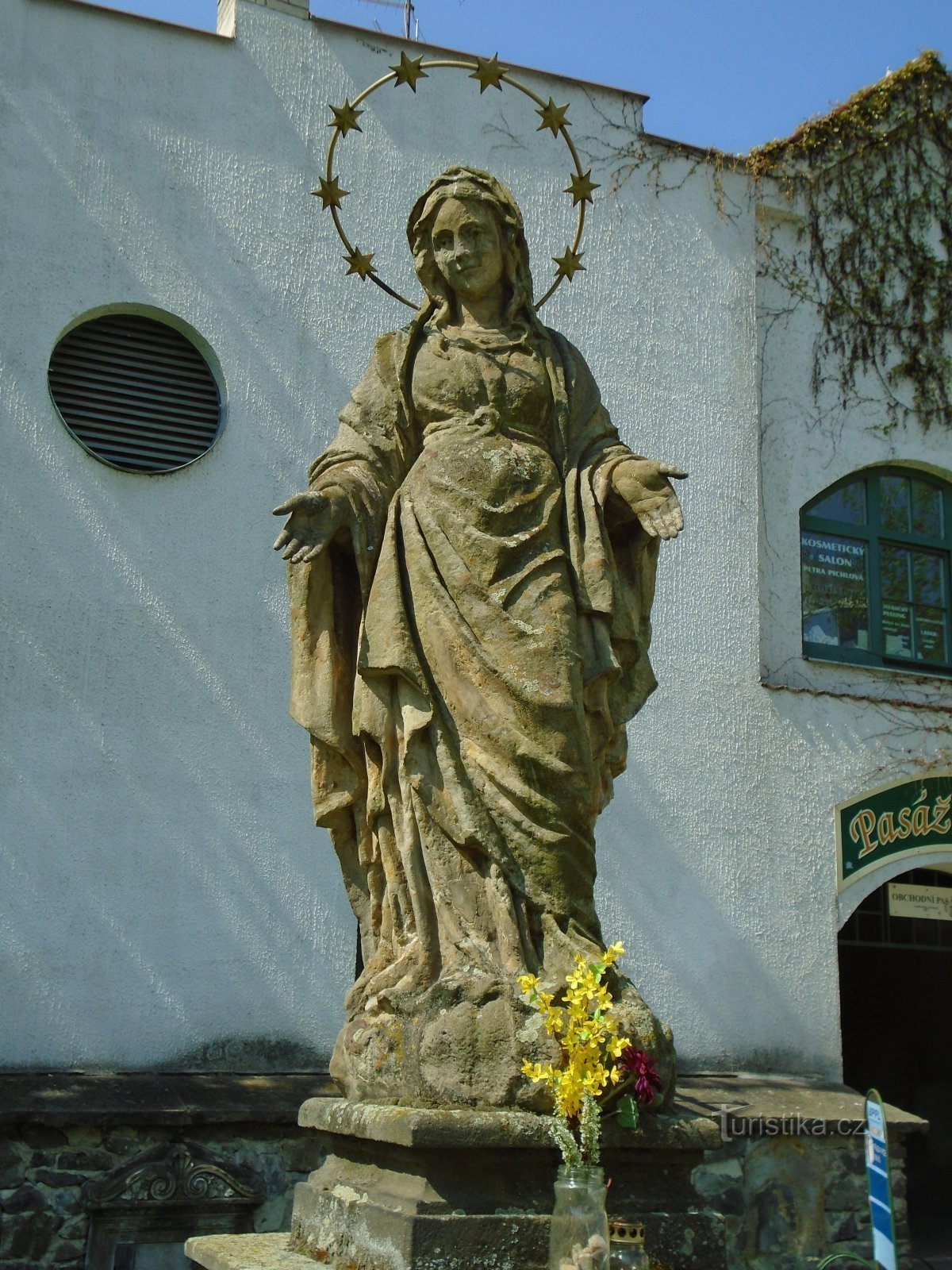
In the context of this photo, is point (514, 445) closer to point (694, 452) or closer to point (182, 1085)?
point (182, 1085)

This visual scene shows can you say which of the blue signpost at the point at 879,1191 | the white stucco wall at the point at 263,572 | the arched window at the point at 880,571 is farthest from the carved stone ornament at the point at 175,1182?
the arched window at the point at 880,571

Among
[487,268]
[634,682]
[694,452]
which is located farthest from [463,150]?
[634,682]

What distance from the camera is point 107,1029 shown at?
835 cm

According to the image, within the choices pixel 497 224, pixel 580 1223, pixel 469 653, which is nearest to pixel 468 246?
pixel 497 224

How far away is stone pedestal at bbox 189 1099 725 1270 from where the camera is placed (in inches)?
149

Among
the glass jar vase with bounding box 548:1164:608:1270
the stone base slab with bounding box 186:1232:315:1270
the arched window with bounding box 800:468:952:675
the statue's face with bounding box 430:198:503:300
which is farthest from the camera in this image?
the arched window with bounding box 800:468:952:675

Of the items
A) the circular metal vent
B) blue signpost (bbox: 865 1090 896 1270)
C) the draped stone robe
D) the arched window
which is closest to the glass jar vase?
the draped stone robe

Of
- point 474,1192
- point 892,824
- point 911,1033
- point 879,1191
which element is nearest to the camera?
point 474,1192

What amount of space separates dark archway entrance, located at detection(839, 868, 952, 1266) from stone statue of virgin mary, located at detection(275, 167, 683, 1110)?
373 inches

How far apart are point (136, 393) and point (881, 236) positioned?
606 cm

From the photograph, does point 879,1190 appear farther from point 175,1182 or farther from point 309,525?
point 175,1182

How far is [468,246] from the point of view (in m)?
5.03

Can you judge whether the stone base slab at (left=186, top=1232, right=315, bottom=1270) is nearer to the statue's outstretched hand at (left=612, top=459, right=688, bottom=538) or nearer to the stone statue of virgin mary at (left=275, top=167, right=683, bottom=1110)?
the stone statue of virgin mary at (left=275, top=167, right=683, bottom=1110)

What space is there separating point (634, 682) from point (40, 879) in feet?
15.5
